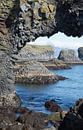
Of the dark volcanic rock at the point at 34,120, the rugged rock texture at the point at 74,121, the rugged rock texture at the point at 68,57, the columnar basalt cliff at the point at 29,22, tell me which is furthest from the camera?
the rugged rock texture at the point at 68,57

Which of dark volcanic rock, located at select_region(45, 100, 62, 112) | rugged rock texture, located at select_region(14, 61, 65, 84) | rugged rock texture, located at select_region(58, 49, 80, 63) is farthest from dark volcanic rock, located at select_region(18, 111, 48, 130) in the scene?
rugged rock texture, located at select_region(58, 49, 80, 63)

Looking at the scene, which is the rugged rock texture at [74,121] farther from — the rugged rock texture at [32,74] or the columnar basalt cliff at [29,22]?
the rugged rock texture at [32,74]

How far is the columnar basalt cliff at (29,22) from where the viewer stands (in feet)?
182

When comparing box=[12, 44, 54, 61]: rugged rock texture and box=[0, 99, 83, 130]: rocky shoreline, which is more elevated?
box=[0, 99, 83, 130]: rocky shoreline

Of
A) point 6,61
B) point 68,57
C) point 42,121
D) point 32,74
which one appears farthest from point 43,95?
point 68,57

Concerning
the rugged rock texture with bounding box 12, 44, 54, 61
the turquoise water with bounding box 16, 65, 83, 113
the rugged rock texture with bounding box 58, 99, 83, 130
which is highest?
the rugged rock texture with bounding box 58, 99, 83, 130

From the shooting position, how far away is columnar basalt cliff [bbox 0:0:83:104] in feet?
182

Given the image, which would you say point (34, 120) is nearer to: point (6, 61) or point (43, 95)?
point (6, 61)

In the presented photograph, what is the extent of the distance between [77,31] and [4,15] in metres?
9.49

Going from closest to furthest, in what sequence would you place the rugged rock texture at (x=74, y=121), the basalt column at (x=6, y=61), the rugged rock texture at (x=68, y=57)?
the rugged rock texture at (x=74, y=121), the basalt column at (x=6, y=61), the rugged rock texture at (x=68, y=57)

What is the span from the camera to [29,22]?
5650 cm

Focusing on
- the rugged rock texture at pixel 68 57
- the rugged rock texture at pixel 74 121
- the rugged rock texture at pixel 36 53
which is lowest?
the rugged rock texture at pixel 68 57

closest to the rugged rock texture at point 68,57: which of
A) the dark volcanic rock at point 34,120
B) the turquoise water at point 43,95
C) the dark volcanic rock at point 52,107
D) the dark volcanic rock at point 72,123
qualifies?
the turquoise water at point 43,95

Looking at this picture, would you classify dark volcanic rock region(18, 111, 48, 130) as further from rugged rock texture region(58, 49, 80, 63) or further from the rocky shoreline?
rugged rock texture region(58, 49, 80, 63)
